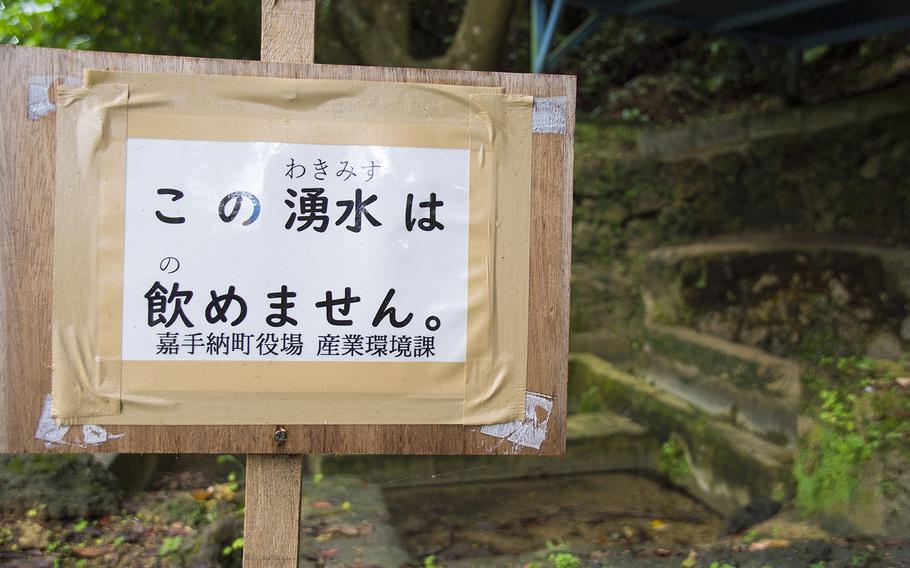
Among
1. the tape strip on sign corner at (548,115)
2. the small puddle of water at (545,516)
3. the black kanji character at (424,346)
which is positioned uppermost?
the tape strip on sign corner at (548,115)

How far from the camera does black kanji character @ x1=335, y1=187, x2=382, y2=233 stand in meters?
1.56

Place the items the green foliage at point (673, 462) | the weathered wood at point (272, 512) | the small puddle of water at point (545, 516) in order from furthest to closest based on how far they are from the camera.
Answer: the green foliage at point (673, 462) < the small puddle of water at point (545, 516) < the weathered wood at point (272, 512)

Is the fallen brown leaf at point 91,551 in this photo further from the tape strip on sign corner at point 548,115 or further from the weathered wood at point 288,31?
the tape strip on sign corner at point 548,115

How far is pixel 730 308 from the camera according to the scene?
4672mm

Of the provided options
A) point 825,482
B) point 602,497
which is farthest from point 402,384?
point 602,497

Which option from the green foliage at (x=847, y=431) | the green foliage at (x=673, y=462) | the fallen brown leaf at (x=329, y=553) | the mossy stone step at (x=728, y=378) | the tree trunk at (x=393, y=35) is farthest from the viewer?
the tree trunk at (x=393, y=35)

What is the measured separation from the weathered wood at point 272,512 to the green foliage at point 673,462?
2.95 m

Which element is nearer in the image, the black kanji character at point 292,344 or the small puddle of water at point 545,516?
the black kanji character at point 292,344

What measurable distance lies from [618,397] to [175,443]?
3.59 m

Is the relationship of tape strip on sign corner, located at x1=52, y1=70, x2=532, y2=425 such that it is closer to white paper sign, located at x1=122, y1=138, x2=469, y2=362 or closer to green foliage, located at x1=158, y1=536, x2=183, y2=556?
white paper sign, located at x1=122, y1=138, x2=469, y2=362

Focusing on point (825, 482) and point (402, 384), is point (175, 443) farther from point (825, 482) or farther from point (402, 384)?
point (825, 482)

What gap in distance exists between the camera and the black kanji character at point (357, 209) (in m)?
1.56

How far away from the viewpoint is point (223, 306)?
153 cm

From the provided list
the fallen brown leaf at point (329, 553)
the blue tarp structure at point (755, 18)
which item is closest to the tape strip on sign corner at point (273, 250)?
the fallen brown leaf at point (329, 553)
